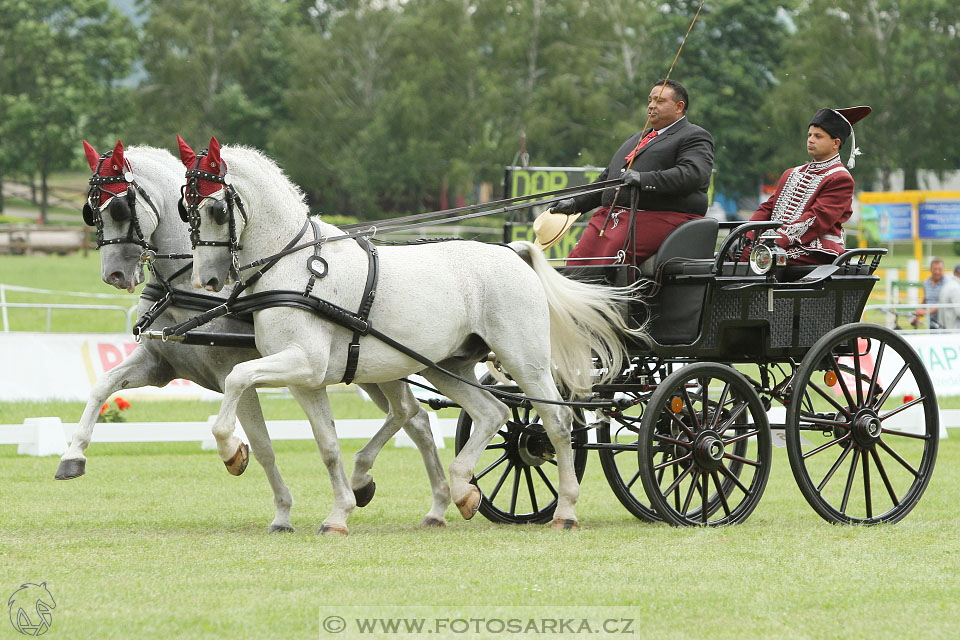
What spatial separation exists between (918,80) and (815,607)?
4490 centimetres

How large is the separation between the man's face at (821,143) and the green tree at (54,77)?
45.7 m

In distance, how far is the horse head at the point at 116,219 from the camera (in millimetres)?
6945

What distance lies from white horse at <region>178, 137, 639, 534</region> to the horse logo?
1.33 meters

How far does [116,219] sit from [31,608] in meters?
2.56

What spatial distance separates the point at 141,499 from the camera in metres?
8.77

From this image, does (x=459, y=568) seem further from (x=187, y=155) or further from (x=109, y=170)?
(x=109, y=170)

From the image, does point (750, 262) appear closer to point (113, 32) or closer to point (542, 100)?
point (542, 100)

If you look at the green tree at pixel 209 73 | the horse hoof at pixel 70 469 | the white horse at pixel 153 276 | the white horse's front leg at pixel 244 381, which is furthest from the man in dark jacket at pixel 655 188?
the green tree at pixel 209 73

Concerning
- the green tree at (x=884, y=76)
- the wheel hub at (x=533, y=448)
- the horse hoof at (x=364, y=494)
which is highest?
the green tree at (x=884, y=76)

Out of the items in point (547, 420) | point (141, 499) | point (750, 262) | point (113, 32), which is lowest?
point (141, 499)

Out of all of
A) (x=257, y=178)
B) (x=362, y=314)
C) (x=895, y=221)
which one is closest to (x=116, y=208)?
(x=257, y=178)

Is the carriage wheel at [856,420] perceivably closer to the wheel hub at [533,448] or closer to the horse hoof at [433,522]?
the wheel hub at [533,448]

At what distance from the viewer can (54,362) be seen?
564 inches

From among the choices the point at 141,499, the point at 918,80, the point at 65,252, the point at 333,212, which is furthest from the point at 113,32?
the point at 141,499
